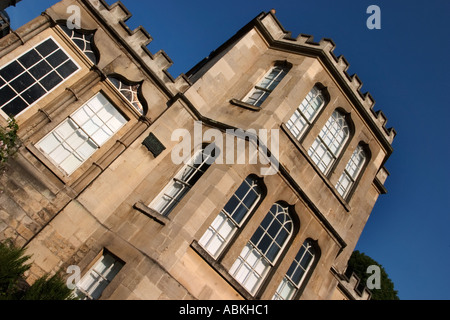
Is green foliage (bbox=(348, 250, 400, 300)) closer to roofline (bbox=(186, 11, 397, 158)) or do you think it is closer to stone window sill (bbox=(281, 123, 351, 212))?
roofline (bbox=(186, 11, 397, 158))

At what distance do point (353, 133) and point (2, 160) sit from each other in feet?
39.4

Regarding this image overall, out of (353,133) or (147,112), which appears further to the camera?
(353,133)

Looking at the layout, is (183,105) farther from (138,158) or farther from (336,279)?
(336,279)

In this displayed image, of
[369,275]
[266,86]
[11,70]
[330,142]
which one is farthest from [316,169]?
[369,275]

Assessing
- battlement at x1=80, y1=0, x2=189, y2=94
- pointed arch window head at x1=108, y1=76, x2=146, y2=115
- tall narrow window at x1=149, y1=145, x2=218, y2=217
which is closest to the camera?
tall narrow window at x1=149, y1=145, x2=218, y2=217

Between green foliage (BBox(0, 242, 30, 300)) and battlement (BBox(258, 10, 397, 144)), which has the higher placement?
battlement (BBox(258, 10, 397, 144))

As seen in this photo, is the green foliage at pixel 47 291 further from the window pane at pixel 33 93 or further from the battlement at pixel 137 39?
the battlement at pixel 137 39

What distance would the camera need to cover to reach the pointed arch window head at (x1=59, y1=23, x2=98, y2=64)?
37.8ft

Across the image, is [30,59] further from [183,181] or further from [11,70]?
[183,181]

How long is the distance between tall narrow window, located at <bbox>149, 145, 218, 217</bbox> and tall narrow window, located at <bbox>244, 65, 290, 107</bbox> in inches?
117

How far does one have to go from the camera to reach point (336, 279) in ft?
42.8

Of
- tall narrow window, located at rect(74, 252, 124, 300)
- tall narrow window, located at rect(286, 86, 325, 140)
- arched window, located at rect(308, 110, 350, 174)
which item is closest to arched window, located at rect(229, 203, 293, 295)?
arched window, located at rect(308, 110, 350, 174)

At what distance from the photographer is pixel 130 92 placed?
11.8m
